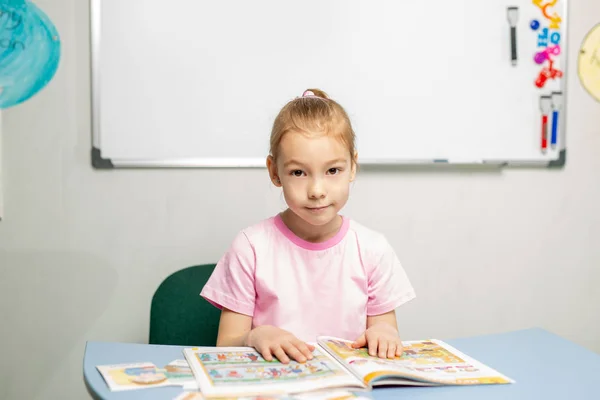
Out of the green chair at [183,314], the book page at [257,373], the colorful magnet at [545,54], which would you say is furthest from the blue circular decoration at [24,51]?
the colorful magnet at [545,54]

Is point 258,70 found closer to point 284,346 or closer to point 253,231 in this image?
point 253,231

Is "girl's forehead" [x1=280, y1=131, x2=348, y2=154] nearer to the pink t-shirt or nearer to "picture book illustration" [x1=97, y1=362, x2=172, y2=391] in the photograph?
the pink t-shirt

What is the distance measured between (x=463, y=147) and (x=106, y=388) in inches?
58.6

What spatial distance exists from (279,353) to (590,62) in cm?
170

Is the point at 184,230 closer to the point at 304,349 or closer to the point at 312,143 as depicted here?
the point at 312,143

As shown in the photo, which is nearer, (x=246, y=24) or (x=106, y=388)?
(x=106, y=388)

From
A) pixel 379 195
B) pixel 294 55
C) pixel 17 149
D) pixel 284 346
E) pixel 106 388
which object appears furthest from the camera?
pixel 379 195

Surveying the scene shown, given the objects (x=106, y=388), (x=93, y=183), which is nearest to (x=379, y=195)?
(x=93, y=183)

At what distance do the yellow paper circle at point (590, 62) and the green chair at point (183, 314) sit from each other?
1510 millimetres

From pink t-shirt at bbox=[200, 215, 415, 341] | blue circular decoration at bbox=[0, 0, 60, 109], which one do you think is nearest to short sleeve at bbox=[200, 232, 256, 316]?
pink t-shirt at bbox=[200, 215, 415, 341]

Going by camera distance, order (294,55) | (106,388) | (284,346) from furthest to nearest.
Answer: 1. (294,55)
2. (284,346)
3. (106,388)

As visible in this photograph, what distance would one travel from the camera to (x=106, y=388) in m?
0.93

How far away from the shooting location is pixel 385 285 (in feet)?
4.70

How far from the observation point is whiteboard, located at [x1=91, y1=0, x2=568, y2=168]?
1820mm
